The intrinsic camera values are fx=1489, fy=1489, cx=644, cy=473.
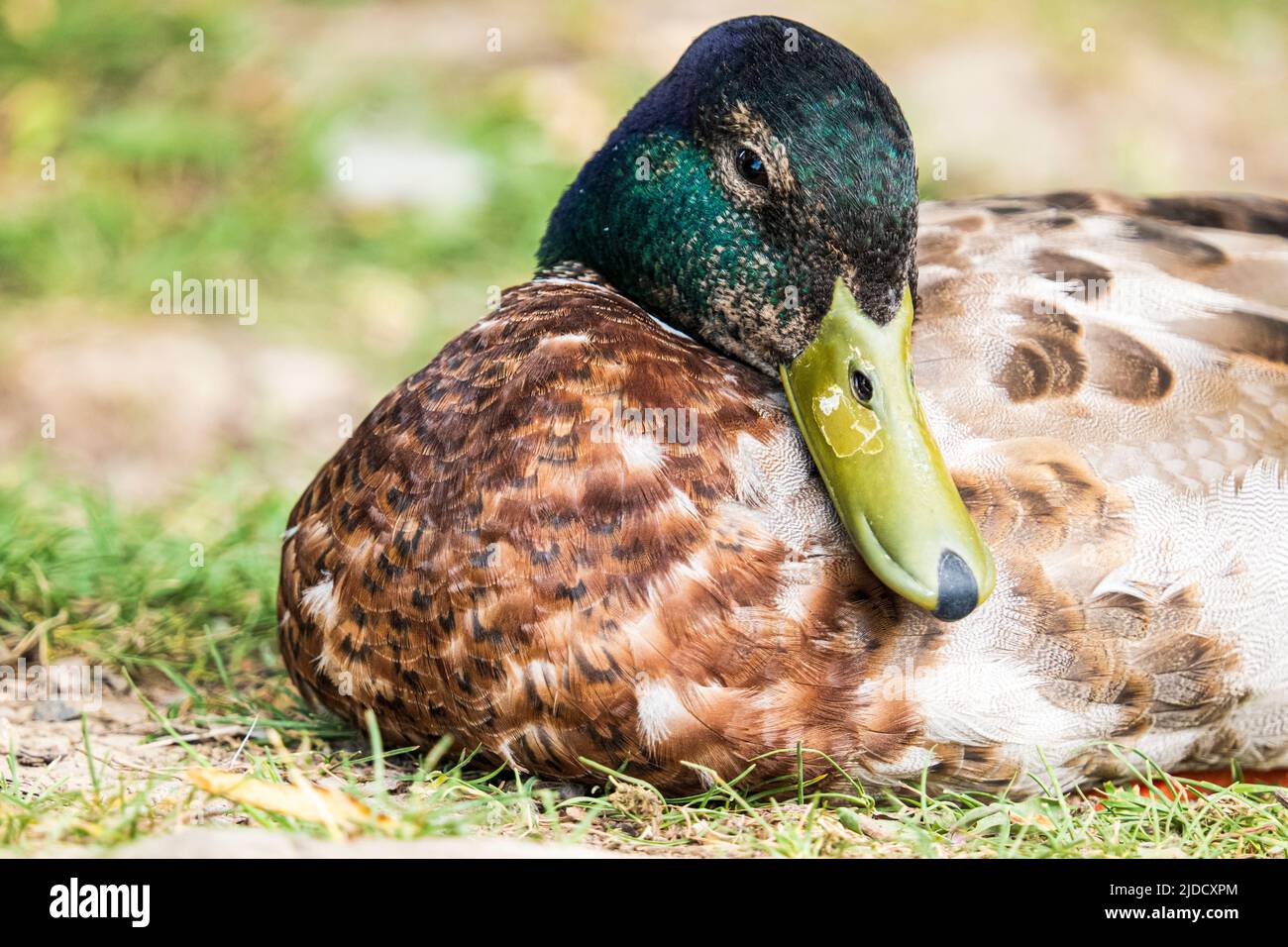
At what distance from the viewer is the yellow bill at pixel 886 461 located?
2258 millimetres

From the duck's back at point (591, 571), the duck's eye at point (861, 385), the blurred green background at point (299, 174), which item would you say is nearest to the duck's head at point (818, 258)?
the duck's eye at point (861, 385)

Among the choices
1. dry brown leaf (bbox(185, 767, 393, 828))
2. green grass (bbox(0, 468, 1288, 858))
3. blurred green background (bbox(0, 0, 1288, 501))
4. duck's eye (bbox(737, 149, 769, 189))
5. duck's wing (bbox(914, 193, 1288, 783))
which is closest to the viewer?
dry brown leaf (bbox(185, 767, 393, 828))

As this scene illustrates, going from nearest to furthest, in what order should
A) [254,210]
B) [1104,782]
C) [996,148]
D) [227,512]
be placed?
[1104,782]
[227,512]
[254,210]
[996,148]

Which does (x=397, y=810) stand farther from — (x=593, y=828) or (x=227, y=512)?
(x=227, y=512)

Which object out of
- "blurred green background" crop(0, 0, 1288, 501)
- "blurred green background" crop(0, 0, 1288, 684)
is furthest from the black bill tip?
"blurred green background" crop(0, 0, 1288, 501)

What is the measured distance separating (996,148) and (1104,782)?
4397 mm

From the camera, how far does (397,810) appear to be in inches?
88.4

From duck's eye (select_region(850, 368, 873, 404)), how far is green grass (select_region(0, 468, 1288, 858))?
637 millimetres

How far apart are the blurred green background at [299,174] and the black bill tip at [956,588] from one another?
1.70 meters

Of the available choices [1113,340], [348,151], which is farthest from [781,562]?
[348,151]

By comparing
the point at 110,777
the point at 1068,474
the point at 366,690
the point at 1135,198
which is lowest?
the point at 110,777

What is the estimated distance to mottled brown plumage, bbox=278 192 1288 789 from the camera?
2354 mm

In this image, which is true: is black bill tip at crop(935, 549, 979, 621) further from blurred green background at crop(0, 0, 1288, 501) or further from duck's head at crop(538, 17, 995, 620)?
blurred green background at crop(0, 0, 1288, 501)

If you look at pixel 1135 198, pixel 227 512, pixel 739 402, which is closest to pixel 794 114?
pixel 739 402
